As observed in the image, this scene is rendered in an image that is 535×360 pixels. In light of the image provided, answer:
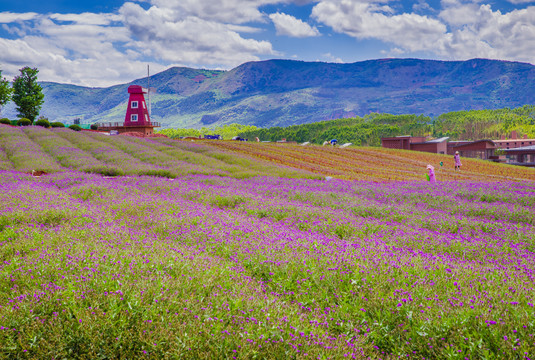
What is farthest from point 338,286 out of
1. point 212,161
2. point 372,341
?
point 212,161

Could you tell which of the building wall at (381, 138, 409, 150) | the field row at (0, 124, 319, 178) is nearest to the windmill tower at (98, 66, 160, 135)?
the field row at (0, 124, 319, 178)

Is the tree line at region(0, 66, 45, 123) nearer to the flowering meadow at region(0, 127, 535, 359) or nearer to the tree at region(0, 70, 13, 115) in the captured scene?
the tree at region(0, 70, 13, 115)

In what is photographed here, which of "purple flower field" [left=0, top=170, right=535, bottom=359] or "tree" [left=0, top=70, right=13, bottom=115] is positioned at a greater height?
"tree" [left=0, top=70, right=13, bottom=115]

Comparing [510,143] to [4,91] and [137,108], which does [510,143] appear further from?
[4,91]

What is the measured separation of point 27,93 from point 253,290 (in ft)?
276

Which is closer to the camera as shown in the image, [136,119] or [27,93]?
[27,93]

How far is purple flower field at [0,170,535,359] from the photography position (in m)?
3.93

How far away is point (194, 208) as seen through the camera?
38.0ft

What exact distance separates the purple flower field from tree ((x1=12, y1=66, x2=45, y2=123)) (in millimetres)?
74852

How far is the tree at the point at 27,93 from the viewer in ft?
232

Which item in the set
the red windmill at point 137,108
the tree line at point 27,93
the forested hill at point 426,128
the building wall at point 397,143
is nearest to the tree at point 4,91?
the tree line at point 27,93

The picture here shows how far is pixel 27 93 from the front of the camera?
72.0 m

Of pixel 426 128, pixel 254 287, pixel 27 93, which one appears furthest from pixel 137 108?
pixel 426 128

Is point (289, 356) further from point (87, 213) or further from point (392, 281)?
point (87, 213)
